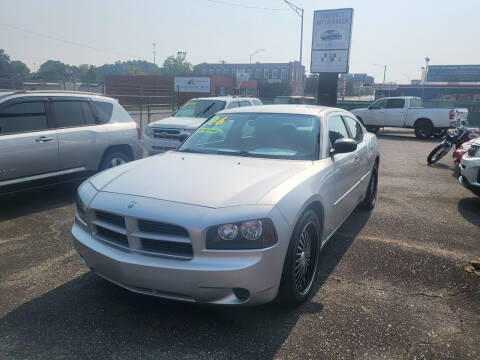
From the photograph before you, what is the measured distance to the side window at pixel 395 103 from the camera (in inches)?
767

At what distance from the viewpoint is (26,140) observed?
18.6ft

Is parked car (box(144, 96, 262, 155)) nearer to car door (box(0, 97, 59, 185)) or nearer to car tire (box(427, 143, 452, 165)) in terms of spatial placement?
car door (box(0, 97, 59, 185))

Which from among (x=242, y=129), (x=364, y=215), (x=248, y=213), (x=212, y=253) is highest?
(x=242, y=129)

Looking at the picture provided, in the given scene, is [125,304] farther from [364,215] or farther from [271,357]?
[364,215]

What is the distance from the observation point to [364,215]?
5988 mm

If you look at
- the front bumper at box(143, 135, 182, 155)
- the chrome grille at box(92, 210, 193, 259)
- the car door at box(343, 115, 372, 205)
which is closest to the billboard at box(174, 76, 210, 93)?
the front bumper at box(143, 135, 182, 155)

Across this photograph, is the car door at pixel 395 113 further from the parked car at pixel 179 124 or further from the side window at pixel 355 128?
the side window at pixel 355 128

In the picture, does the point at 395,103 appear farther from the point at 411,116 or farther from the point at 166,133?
the point at 166,133

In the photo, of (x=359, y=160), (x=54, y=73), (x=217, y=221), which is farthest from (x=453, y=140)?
(x=54, y=73)

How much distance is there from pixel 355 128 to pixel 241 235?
3.60m

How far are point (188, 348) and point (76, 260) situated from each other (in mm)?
1999

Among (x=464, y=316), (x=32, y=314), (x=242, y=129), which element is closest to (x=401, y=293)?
(x=464, y=316)

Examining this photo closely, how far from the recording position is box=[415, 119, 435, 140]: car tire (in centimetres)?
1841

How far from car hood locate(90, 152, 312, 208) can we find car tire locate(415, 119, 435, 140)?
1701 centimetres
